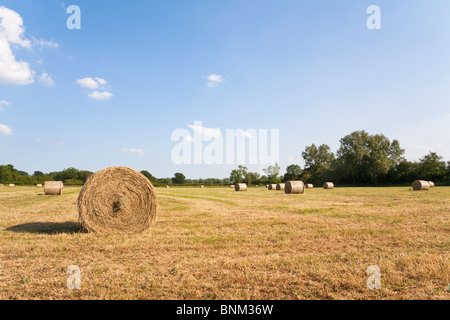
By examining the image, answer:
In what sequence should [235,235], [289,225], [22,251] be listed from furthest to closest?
1. [289,225]
2. [235,235]
3. [22,251]

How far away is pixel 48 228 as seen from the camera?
898cm

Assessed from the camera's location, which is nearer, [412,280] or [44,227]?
[412,280]

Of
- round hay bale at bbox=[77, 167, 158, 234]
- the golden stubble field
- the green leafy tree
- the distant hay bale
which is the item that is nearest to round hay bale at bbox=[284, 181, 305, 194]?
the golden stubble field

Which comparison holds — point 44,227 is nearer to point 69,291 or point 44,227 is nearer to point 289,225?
point 69,291

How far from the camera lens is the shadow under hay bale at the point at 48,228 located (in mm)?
8531

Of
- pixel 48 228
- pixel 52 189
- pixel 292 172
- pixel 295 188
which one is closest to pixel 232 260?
pixel 48 228

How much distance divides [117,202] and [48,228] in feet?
7.65

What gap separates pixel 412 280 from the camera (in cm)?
450

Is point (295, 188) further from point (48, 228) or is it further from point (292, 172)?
point (292, 172)

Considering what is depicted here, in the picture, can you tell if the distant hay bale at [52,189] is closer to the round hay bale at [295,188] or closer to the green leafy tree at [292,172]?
the round hay bale at [295,188]

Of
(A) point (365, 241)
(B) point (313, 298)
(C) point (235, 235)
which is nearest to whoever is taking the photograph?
(B) point (313, 298)

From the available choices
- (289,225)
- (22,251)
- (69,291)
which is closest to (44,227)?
(22,251)

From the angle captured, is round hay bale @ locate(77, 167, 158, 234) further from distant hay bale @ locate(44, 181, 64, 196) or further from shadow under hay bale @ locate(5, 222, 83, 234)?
distant hay bale @ locate(44, 181, 64, 196)

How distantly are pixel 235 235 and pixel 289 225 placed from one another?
2.44 meters
